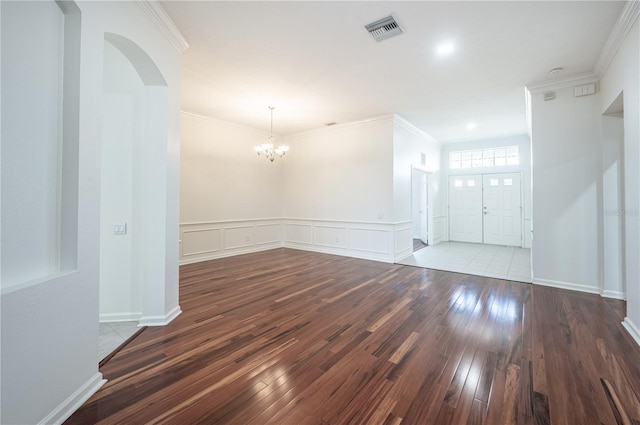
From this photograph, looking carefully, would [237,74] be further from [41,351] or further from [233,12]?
[41,351]

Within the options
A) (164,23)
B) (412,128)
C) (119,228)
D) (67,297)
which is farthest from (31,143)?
(412,128)

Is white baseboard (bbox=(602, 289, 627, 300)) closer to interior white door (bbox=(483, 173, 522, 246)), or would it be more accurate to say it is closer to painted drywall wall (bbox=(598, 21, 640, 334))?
painted drywall wall (bbox=(598, 21, 640, 334))

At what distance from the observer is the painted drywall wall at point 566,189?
12.3ft

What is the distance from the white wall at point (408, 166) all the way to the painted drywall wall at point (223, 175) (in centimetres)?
320

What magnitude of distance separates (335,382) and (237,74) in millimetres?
4021

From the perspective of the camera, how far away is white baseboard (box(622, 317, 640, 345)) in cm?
239

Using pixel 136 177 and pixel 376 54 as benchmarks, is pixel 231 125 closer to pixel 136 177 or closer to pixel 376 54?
pixel 136 177

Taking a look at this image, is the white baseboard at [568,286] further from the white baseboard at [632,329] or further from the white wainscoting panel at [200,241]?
the white wainscoting panel at [200,241]

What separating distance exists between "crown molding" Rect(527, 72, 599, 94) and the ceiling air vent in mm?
2741

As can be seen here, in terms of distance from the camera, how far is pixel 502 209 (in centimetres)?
761

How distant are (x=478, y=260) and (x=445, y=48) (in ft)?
14.4

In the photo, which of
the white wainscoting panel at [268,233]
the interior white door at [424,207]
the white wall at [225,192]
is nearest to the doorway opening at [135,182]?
the white wall at [225,192]

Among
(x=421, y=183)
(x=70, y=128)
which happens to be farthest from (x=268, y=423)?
(x=421, y=183)

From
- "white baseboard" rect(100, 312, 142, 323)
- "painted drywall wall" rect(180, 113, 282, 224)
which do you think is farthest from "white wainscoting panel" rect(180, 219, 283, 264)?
"white baseboard" rect(100, 312, 142, 323)
